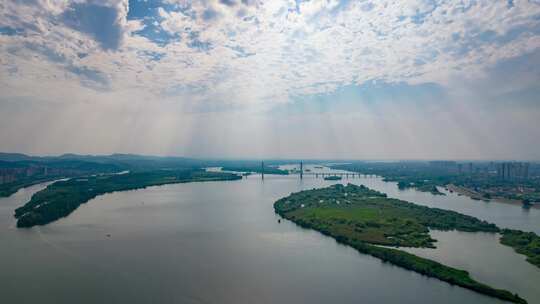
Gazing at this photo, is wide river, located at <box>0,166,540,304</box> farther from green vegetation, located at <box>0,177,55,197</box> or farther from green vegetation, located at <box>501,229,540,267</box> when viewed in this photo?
green vegetation, located at <box>0,177,55,197</box>

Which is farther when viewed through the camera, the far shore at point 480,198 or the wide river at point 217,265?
the far shore at point 480,198

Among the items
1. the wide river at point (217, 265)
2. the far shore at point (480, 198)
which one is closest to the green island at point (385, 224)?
the wide river at point (217, 265)

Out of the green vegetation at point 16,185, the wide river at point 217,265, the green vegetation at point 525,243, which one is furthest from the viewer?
the green vegetation at point 16,185

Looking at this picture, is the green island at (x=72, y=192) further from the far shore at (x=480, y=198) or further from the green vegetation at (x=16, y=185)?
the far shore at (x=480, y=198)

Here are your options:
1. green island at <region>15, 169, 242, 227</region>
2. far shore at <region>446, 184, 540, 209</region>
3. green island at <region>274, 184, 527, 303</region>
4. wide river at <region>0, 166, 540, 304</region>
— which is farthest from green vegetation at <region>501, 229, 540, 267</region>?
green island at <region>15, 169, 242, 227</region>

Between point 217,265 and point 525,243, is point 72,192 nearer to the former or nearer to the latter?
point 217,265

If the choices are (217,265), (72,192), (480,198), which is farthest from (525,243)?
(72,192)
